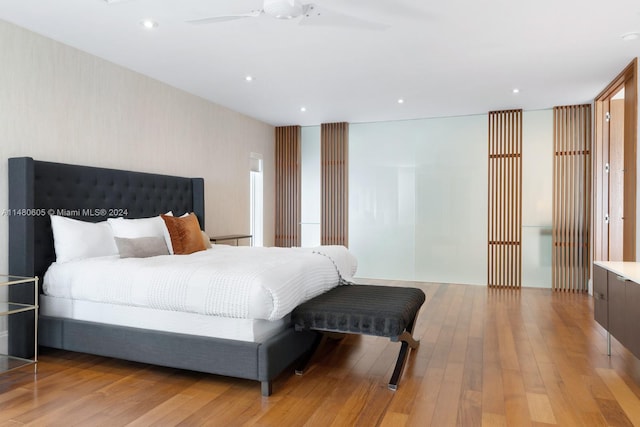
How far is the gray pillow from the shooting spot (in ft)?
11.7

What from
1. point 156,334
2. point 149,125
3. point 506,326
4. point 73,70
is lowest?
point 506,326

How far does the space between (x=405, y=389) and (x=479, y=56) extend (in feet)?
10.1

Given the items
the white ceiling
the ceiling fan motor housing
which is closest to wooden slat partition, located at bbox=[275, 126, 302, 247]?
the white ceiling

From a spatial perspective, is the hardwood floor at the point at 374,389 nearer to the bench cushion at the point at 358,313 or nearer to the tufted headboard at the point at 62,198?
the bench cushion at the point at 358,313

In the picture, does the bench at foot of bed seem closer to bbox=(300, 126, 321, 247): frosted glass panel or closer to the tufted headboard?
the tufted headboard

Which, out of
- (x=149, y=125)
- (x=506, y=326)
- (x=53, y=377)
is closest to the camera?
(x=53, y=377)

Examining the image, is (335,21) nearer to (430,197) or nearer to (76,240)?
(76,240)

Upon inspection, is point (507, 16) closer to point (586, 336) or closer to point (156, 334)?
point (586, 336)

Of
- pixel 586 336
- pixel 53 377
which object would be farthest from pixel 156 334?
pixel 586 336

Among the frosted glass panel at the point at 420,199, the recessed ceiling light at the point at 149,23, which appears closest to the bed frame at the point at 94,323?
the recessed ceiling light at the point at 149,23

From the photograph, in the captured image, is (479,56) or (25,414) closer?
(25,414)

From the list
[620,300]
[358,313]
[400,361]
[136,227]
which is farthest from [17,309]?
[620,300]

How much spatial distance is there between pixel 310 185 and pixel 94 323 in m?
4.83

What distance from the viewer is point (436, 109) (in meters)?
6.17
